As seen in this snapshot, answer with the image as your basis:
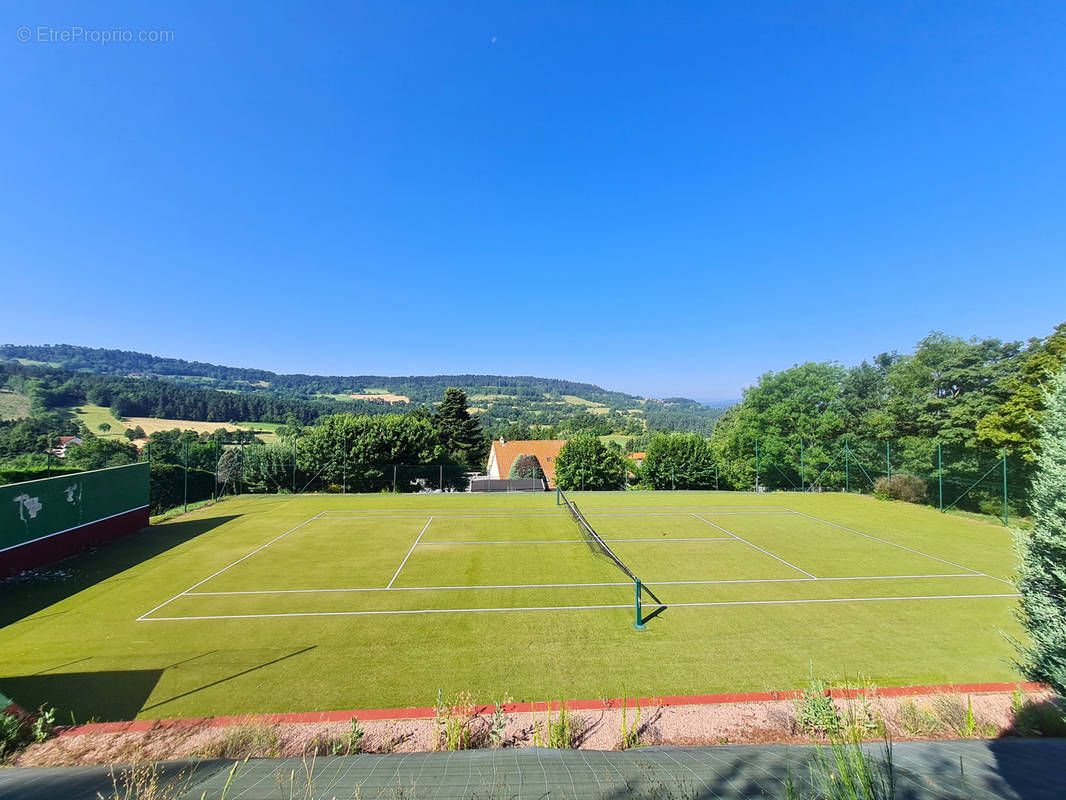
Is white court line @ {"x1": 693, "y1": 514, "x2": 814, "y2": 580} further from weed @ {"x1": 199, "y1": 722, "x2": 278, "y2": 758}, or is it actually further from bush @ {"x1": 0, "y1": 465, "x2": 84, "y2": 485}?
bush @ {"x1": 0, "y1": 465, "x2": 84, "y2": 485}

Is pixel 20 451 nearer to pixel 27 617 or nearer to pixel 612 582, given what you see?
pixel 27 617

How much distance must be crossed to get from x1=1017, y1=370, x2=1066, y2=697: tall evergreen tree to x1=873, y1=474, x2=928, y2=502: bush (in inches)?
796

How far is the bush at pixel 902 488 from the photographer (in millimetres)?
22281

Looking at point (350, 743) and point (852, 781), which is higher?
point (852, 781)

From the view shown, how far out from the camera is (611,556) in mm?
A: 12625

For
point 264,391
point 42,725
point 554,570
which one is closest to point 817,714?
point 554,570

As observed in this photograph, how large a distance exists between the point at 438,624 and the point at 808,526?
15.7 m

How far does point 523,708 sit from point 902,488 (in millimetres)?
25629

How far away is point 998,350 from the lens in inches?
1183

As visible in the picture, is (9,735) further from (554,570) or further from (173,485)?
(173,485)

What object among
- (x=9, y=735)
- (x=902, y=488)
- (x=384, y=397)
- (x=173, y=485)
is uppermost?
(x=384, y=397)

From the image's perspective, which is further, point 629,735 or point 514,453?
point 514,453

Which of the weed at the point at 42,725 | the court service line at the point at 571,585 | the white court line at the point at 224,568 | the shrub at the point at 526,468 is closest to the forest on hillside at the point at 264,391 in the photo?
the shrub at the point at 526,468

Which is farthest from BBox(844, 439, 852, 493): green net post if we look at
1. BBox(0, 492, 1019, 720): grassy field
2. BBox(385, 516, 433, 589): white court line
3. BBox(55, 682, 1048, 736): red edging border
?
BBox(385, 516, 433, 589): white court line
